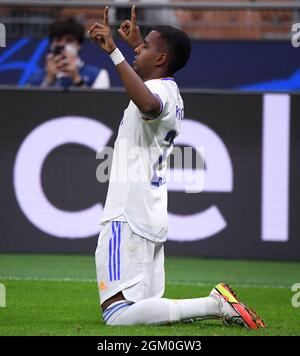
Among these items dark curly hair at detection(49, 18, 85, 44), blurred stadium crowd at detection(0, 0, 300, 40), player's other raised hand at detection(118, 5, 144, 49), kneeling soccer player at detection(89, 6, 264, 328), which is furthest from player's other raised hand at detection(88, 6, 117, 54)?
blurred stadium crowd at detection(0, 0, 300, 40)

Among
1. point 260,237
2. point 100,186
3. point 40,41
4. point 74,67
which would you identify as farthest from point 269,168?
point 40,41

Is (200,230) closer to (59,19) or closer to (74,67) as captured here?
(74,67)

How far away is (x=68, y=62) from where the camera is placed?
11570 millimetres

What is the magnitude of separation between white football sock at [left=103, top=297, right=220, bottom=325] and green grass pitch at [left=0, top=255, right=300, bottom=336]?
7 cm

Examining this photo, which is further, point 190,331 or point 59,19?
point 59,19

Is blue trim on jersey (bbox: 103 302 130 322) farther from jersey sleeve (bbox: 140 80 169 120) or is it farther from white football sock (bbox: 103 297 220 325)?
jersey sleeve (bbox: 140 80 169 120)

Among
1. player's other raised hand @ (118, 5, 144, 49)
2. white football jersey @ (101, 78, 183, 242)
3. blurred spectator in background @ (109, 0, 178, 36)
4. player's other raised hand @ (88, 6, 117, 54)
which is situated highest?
blurred spectator in background @ (109, 0, 178, 36)

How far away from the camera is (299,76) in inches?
478

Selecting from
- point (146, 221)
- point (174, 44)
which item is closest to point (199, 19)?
point (174, 44)

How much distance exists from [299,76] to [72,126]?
344 cm

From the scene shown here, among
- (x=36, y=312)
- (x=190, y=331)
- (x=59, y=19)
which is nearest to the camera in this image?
(x=190, y=331)

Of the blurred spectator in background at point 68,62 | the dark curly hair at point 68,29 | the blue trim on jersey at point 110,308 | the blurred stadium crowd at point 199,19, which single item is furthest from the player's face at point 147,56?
the blurred stadium crowd at point 199,19

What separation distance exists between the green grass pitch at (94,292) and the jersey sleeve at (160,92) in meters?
1.39

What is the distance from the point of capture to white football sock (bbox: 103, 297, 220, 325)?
20.0 feet
